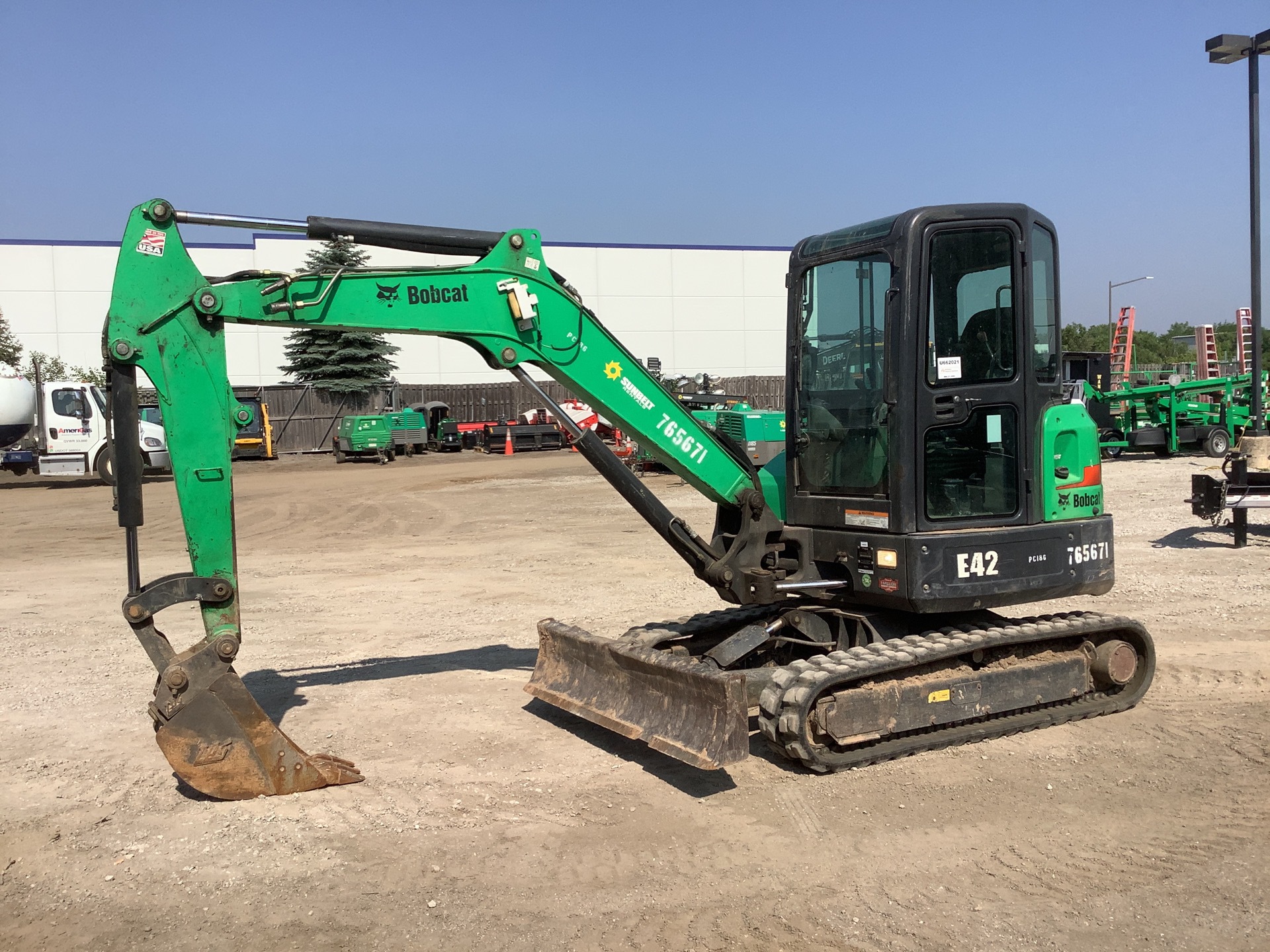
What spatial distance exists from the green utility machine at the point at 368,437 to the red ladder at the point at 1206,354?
25.7 metres

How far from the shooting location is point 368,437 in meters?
34.1

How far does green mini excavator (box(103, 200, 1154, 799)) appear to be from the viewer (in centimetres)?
556

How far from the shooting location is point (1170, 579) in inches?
449

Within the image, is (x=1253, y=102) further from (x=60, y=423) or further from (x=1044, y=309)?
(x=60, y=423)

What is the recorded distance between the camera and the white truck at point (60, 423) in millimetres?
26844

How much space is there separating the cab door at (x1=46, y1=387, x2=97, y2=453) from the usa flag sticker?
79.7ft

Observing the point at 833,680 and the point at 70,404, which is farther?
the point at 70,404

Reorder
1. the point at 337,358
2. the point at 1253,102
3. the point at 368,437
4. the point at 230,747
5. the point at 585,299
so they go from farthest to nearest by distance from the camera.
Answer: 1. the point at 337,358
2. the point at 585,299
3. the point at 368,437
4. the point at 1253,102
5. the point at 230,747

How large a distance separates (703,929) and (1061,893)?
151cm

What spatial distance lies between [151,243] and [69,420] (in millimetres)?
24583

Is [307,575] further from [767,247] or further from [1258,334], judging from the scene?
[767,247]

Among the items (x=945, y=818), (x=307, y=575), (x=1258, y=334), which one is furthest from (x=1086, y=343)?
(x=945, y=818)

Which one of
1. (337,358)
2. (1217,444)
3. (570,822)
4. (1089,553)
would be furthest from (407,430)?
(570,822)

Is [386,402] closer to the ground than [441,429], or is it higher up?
higher up
